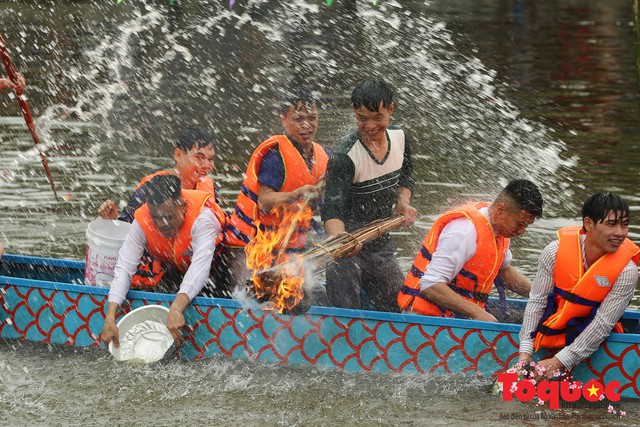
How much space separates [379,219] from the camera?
26.4ft

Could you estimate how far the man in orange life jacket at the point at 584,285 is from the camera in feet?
22.0

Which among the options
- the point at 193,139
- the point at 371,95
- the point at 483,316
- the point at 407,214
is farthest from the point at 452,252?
the point at 193,139

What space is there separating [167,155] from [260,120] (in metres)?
2.26

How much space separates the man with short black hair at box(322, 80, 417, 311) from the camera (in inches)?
302

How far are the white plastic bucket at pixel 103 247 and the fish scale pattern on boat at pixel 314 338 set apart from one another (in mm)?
352

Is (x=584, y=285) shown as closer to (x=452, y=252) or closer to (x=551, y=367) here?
(x=551, y=367)

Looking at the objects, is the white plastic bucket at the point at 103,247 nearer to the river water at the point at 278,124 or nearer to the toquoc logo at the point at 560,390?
the river water at the point at 278,124

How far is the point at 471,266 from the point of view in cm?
738

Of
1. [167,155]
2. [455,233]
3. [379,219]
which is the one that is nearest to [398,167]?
[379,219]

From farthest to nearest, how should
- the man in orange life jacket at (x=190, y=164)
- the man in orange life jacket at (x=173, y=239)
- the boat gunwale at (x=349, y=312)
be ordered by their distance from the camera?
the man in orange life jacket at (x=190, y=164)
the man in orange life jacket at (x=173, y=239)
the boat gunwale at (x=349, y=312)

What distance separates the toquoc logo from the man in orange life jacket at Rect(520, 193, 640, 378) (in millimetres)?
161

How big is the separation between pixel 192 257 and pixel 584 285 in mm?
2942

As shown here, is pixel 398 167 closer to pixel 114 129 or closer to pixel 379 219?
pixel 379 219

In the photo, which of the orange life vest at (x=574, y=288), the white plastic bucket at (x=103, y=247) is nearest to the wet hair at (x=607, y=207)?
the orange life vest at (x=574, y=288)
